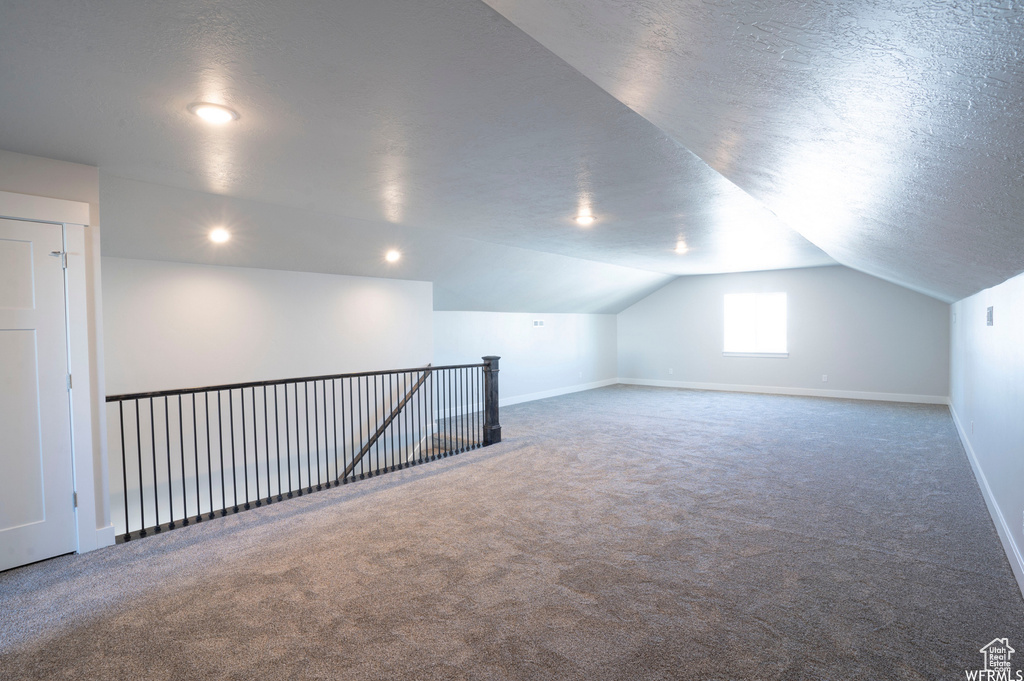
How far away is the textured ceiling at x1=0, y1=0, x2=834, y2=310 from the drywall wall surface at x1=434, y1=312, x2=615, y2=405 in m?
3.78

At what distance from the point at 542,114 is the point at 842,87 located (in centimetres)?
161

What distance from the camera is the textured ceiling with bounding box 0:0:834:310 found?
1794 mm

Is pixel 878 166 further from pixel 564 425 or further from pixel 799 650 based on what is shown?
pixel 564 425

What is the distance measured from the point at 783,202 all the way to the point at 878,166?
5.47 feet

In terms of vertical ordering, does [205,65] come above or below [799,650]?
above

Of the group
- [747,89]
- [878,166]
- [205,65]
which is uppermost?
[205,65]

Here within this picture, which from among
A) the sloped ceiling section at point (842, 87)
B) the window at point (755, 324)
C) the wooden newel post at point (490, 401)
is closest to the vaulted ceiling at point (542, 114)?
the sloped ceiling section at point (842, 87)

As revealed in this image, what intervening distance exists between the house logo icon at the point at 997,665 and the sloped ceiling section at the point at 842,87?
1.70 meters

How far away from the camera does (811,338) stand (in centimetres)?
988

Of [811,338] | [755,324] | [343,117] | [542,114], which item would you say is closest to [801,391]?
[811,338]

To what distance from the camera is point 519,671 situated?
2.15 m

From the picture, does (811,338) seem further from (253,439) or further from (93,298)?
(93,298)

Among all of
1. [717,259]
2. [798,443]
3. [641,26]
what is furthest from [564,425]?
[641,26]

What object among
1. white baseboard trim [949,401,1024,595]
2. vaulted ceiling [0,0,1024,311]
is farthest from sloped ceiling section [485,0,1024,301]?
white baseboard trim [949,401,1024,595]
